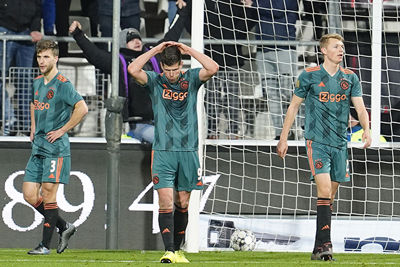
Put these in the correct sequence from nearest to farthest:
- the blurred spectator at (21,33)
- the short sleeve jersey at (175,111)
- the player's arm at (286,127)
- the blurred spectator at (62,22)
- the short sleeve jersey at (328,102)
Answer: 1. the short sleeve jersey at (175,111)
2. the player's arm at (286,127)
3. the short sleeve jersey at (328,102)
4. the blurred spectator at (21,33)
5. the blurred spectator at (62,22)

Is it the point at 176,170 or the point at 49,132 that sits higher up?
the point at 49,132

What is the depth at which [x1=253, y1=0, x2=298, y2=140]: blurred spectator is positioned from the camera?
11953 millimetres

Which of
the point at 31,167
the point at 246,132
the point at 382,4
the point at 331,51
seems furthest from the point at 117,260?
the point at 382,4

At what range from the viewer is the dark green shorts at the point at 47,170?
9742 millimetres

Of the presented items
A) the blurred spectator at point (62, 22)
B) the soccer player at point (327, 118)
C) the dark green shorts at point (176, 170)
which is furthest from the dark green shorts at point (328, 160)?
the blurred spectator at point (62, 22)

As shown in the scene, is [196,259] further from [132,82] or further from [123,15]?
[123,15]

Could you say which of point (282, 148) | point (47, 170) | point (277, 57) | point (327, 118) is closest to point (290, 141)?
point (277, 57)

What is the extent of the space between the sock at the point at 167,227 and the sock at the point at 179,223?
1.06 ft

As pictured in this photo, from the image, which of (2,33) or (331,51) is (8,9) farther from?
(331,51)

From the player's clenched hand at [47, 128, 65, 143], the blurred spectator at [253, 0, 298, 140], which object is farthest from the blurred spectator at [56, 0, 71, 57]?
the player's clenched hand at [47, 128, 65, 143]

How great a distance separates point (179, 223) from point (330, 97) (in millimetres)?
1693

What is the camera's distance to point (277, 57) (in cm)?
1212

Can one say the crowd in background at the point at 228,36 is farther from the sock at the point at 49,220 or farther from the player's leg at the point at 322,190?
the player's leg at the point at 322,190

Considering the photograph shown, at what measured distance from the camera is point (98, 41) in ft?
41.3
